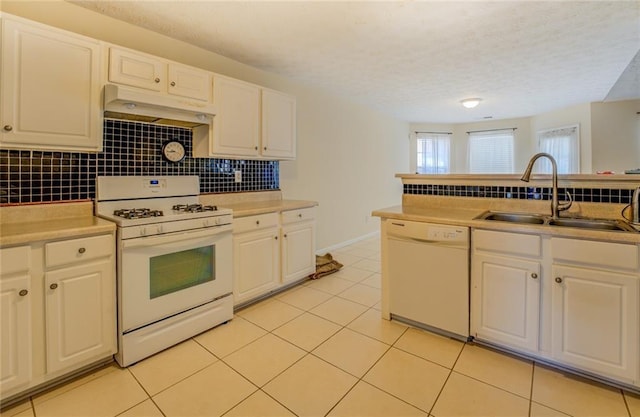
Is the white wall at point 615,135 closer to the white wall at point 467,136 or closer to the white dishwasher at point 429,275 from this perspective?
the white wall at point 467,136

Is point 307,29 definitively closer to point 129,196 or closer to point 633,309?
point 129,196

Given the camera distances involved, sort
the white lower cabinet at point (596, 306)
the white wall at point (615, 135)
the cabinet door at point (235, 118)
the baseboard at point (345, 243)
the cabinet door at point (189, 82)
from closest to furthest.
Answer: the white lower cabinet at point (596, 306) < the cabinet door at point (189, 82) < the cabinet door at point (235, 118) < the baseboard at point (345, 243) < the white wall at point (615, 135)

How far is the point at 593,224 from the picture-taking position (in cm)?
193

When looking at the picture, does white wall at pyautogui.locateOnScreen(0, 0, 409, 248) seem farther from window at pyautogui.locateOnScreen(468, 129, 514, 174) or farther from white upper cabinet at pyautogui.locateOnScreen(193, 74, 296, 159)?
window at pyautogui.locateOnScreen(468, 129, 514, 174)

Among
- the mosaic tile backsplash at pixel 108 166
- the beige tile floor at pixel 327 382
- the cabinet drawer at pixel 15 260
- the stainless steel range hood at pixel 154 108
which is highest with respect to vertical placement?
the stainless steel range hood at pixel 154 108

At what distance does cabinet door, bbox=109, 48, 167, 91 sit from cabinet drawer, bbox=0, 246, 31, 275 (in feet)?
3.94

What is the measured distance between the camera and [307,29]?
2521 millimetres

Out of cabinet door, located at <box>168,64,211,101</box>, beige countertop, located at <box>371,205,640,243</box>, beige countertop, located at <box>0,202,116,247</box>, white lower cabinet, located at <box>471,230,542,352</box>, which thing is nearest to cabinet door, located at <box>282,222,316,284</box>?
beige countertop, located at <box>371,205,640,243</box>

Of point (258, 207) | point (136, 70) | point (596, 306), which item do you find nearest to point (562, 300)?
point (596, 306)

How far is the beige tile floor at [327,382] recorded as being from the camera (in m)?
1.53

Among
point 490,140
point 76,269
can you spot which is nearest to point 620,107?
point 490,140

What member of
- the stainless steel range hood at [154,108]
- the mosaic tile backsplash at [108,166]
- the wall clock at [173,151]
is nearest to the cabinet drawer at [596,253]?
the stainless steel range hood at [154,108]

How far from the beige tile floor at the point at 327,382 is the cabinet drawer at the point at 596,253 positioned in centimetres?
69

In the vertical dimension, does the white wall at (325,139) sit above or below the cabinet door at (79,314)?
above
